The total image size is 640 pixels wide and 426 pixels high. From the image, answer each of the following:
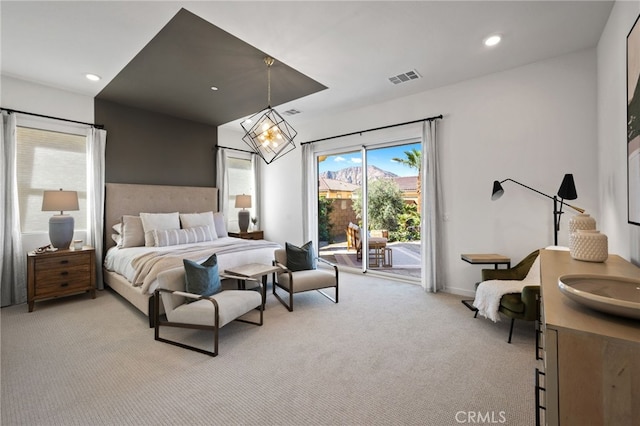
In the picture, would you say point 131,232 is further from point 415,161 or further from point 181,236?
point 415,161

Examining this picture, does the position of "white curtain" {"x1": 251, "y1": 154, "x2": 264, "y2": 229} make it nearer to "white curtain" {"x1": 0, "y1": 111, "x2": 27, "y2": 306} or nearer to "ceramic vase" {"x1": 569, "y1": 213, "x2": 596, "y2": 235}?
"white curtain" {"x1": 0, "y1": 111, "x2": 27, "y2": 306}

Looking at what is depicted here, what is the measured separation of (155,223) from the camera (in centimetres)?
444

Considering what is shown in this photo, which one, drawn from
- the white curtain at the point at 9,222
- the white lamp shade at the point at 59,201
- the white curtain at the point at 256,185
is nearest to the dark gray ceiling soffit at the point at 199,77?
the white curtain at the point at 9,222

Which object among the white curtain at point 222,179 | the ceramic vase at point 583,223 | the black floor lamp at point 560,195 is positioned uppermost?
the white curtain at point 222,179

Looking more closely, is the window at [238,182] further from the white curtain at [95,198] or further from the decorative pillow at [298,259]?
the decorative pillow at [298,259]

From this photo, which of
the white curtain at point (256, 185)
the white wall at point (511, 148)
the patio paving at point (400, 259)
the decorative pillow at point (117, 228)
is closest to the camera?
the white wall at point (511, 148)

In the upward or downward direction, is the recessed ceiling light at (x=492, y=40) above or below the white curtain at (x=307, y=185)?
above

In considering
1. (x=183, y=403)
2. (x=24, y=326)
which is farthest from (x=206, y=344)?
(x=24, y=326)

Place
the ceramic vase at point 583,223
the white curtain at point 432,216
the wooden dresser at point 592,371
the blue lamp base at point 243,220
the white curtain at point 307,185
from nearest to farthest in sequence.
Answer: the wooden dresser at point 592,371 → the ceramic vase at point 583,223 → the white curtain at point 432,216 → the white curtain at point 307,185 → the blue lamp base at point 243,220

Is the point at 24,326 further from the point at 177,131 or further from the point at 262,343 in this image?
the point at 177,131

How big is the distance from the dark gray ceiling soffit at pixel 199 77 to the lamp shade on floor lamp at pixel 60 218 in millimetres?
1672

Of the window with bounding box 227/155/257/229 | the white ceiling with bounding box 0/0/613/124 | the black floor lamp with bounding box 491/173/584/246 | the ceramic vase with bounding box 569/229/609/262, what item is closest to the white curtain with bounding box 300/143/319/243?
the window with bounding box 227/155/257/229

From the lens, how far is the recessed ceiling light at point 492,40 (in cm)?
Answer: 291

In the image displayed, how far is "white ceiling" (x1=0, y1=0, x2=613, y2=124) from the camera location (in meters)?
2.45
